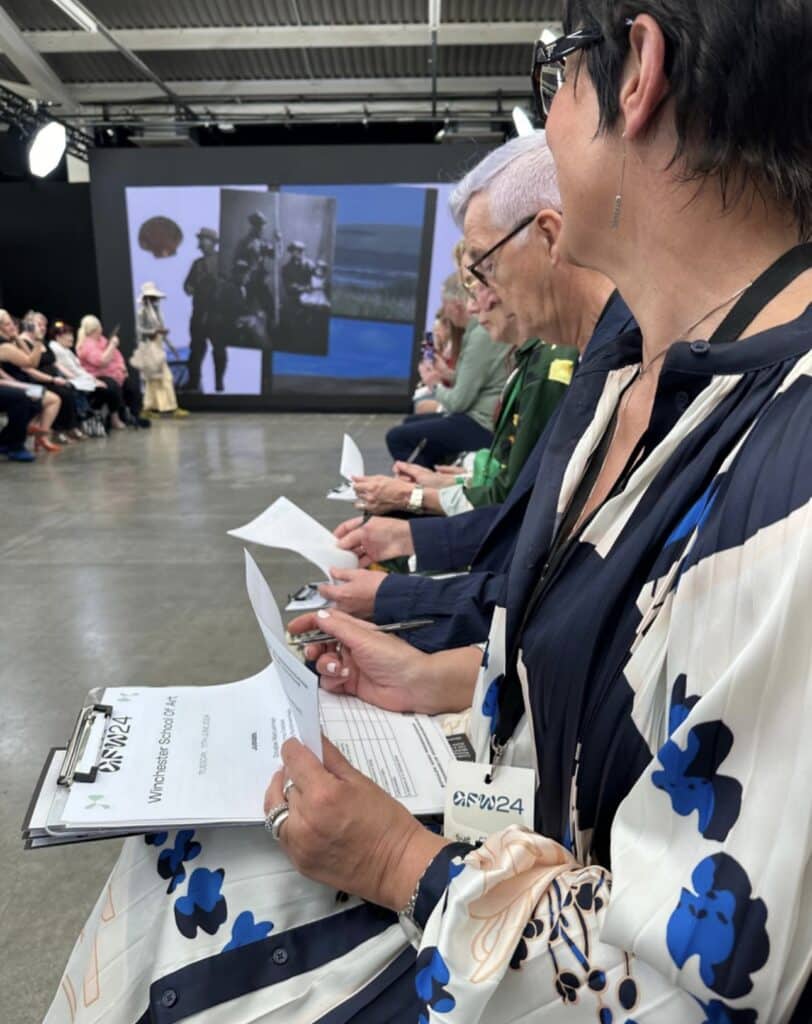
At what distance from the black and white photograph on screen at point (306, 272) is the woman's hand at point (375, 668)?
9664 millimetres

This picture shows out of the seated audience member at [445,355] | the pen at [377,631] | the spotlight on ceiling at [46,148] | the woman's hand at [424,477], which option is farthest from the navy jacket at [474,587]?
the spotlight on ceiling at [46,148]

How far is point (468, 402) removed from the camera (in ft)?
10.7

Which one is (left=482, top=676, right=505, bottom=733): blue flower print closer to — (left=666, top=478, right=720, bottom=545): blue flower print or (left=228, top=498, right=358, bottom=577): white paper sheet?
(left=666, top=478, right=720, bottom=545): blue flower print

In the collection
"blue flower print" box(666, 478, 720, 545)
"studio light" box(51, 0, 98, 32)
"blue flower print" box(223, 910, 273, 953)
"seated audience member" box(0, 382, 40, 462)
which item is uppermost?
"studio light" box(51, 0, 98, 32)

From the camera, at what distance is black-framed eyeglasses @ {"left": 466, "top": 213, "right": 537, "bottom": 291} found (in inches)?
52.1

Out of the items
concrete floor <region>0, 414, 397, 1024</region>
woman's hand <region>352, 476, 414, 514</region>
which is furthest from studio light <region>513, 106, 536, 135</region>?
concrete floor <region>0, 414, 397, 1024</region>

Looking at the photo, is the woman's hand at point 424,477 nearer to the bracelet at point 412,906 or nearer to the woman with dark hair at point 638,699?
the woman with dark hair at point 638,699

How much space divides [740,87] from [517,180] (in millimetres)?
802

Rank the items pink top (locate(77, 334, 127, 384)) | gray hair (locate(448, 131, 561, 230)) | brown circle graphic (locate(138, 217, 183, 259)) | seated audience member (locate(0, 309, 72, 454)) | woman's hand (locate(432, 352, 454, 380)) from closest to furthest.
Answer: gray hair (locate(448, 131, 561, 230)) → woman's hand (locate(432, 352, 454, 380)) → seated audience member (locate(0, 309, 72, 454)) → pink top (locate(77, 334, 127, 384)) → brown circle graphic (locate(138, 217, 183, 259))

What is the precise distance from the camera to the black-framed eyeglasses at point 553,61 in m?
0.62

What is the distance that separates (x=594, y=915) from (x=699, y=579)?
0.24 metres

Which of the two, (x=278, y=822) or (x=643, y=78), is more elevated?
(x=643, y=78)

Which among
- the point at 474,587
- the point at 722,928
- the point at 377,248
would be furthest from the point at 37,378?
the point at 722,928

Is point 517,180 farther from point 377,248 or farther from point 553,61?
point 377,248
